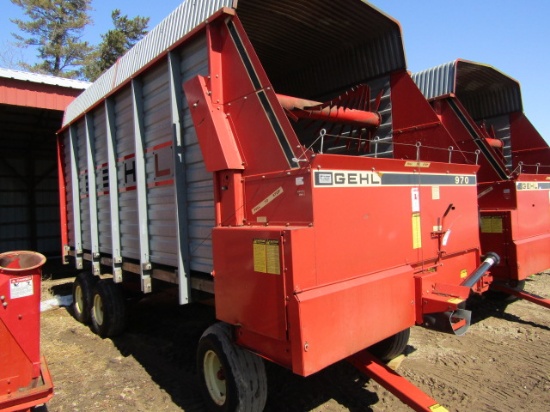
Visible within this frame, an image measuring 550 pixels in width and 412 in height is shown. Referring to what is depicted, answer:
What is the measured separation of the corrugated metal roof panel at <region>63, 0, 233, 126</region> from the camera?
11.1 ft

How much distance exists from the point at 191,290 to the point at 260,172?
149 centimetres

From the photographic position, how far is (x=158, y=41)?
4.07 metres

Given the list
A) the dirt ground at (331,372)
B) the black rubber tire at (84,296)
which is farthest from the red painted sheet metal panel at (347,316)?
the black rubber tire at (84,296)

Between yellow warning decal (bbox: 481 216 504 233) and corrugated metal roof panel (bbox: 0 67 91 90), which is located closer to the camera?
yellow warning decal (bbox: 481 216 504 233)

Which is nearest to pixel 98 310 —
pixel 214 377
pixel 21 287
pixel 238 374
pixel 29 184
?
pixel 214 377

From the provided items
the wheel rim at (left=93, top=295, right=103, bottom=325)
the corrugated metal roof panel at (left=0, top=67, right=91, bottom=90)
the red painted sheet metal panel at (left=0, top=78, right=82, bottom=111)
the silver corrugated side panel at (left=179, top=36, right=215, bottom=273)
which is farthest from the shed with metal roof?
the silver corrugated side panel at (left=179, top=36, right=215, bottom=273)

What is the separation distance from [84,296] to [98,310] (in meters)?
0.50

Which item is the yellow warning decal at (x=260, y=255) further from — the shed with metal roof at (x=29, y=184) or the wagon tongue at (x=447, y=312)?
the shed with metal roof at (x=29, y=184)

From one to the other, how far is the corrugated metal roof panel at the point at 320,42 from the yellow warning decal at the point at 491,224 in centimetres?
236

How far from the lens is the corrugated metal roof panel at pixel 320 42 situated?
3801 millimetres

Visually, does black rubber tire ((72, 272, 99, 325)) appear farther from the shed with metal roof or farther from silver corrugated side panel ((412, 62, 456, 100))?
the shed with metal roof

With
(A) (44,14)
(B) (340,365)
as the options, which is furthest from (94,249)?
(A) (44,14)

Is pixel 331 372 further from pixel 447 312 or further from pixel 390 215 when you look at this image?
pixel 390 215

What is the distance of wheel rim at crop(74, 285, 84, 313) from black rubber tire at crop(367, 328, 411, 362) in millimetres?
4417
